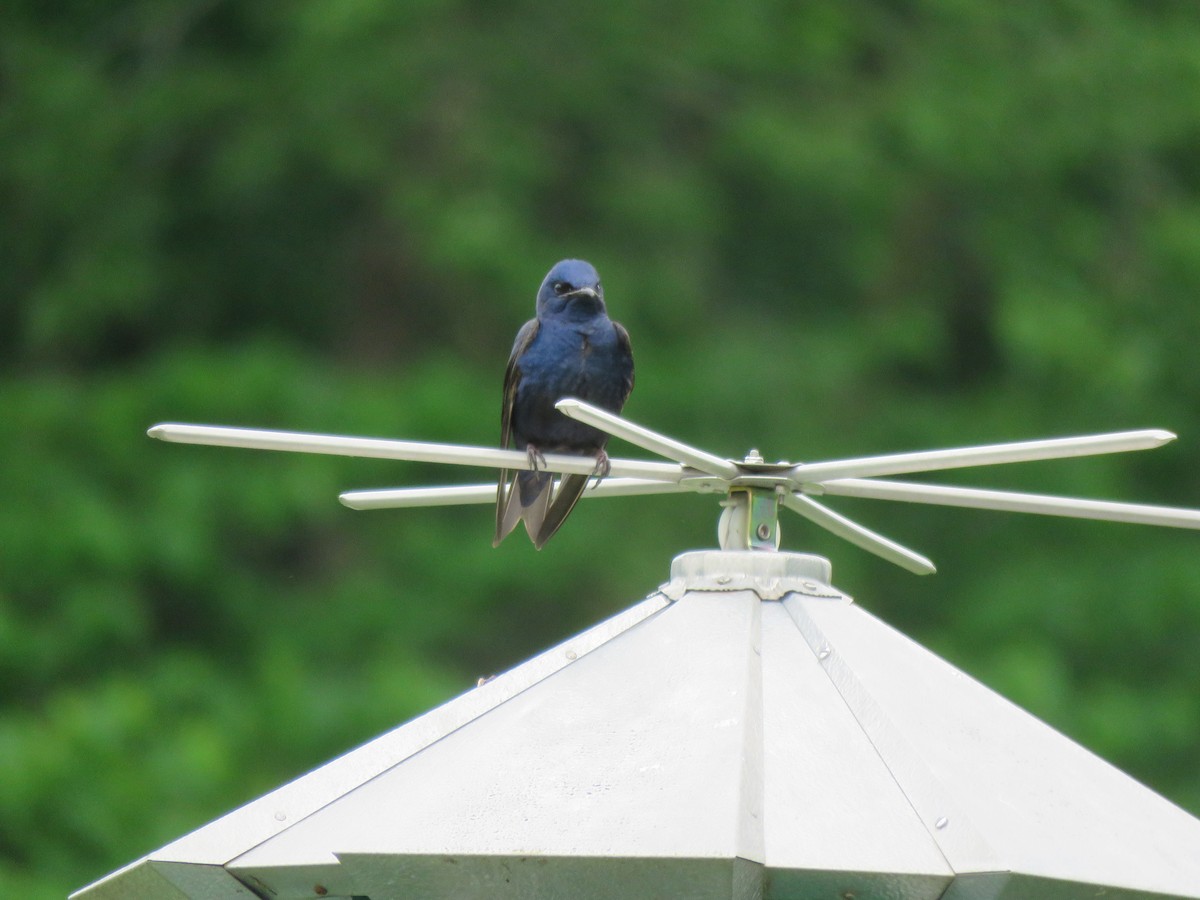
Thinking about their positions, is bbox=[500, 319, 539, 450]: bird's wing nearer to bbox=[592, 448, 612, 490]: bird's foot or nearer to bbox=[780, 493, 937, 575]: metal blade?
bbox=[592, 448, 612, 490]: bird's foot

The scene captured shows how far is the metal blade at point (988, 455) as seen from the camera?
2.01m

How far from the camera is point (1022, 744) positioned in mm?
1952

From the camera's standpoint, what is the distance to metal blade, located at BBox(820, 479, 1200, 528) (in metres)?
2.12

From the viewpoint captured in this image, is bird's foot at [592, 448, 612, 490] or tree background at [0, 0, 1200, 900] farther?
tree background at [0, 0, 1200, 900]

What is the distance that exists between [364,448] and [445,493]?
0.36 metres

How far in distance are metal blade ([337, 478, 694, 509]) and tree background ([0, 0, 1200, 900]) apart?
16.8ft

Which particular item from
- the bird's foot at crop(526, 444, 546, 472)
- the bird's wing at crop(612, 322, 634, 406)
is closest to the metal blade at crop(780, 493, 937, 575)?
the bird's foot at crop(526, 444, 546, 472)

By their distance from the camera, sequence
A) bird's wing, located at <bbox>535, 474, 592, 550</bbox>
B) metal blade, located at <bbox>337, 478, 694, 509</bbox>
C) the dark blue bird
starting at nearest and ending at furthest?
metal blade, located at <bbox>337, 478, 694, 509</bbox> < bird's wing, located at <bbox>535, 474, 592, 550</bbox> < the dark blue bird

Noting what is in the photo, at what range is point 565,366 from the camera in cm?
374

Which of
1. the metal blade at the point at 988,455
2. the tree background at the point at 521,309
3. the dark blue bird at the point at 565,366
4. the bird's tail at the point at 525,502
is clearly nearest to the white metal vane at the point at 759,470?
the metal blade at the point at 988,455

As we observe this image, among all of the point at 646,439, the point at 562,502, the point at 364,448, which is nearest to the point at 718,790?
the point at 646,439

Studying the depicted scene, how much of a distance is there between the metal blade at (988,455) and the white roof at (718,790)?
12 cm

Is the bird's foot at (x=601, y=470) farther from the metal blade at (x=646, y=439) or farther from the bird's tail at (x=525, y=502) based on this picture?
the bird's tail at (x=525, y=502)

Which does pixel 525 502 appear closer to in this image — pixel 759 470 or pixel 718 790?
pixel 759 470
